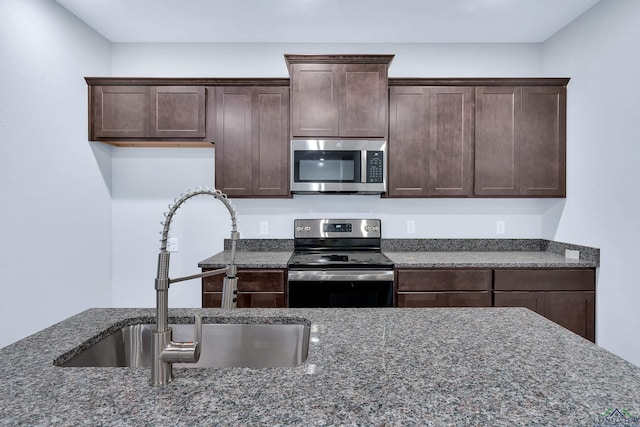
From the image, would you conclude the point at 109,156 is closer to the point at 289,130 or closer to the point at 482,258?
the point at 289,130

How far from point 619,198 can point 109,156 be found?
394 centimetres

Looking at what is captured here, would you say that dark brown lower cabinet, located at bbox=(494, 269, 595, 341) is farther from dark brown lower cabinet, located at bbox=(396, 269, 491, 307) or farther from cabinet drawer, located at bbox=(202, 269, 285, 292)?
cabinet drawer, located at bbox=(202, 269, 285, 292)

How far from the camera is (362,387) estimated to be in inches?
29.5

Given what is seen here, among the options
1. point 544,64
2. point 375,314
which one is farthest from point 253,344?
point 544,64

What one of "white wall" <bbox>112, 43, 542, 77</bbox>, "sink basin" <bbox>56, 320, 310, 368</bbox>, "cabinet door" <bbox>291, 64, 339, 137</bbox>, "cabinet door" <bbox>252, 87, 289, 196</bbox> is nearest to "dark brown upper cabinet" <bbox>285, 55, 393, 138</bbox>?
"cabinet door" <bbox>291, 64, 339, 137</bbox>

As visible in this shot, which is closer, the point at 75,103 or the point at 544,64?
the point at 75,103

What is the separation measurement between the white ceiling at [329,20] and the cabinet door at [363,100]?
0.40 meters

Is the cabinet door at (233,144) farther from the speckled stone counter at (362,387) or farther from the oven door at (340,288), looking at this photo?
the speckled stone counter at (362,387)

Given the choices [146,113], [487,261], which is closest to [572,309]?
[487,261]

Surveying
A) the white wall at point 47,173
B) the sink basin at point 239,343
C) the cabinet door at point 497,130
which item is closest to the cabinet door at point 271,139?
the white wall at point 47,173

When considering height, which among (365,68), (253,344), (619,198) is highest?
(365,68)

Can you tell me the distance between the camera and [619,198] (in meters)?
2.35

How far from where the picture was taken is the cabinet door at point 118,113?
2.87 metres

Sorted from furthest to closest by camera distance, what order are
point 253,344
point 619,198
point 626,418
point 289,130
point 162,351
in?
point 289,130
point 619,198
point 253,344
point 162,351
point 626,418
